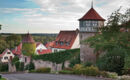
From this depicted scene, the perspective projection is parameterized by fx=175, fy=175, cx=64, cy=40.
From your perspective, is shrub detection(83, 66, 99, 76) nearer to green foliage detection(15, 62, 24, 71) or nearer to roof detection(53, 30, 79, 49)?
roof detection(53, 30, 79, 49)

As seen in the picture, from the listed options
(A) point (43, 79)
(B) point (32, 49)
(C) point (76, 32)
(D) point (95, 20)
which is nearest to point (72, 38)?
(C) point (76, 32)

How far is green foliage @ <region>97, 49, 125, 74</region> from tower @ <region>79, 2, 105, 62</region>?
6.08 meters

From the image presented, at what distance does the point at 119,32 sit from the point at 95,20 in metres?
7.62

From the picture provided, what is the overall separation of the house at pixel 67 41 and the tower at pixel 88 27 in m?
10.9

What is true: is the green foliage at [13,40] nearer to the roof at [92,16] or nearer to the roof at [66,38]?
the roof at [66,38]

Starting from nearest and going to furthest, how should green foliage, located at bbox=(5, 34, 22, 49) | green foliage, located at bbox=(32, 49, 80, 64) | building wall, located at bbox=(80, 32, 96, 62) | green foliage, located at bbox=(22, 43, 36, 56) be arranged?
building wall, located at bbox=(80, 32, 96, 62) < green foliage, located at bbox=(32, 49, 80, 64) < green foliage, located at bbox=(22, 43, 36, 56) < green foliage, located at bbox=(5, 34, 22, 49)

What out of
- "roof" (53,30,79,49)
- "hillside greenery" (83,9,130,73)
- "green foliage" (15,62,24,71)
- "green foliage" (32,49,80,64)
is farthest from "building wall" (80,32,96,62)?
"green foliage" (15,62,24,71)

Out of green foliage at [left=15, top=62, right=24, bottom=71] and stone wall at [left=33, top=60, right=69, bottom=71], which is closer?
stone wall at [left=33, top=60, right=69, bottom=71]

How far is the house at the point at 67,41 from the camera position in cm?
4275

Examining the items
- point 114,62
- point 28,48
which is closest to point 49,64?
point 28,48

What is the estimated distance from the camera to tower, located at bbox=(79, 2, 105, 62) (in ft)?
100

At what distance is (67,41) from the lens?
4353 centimetres

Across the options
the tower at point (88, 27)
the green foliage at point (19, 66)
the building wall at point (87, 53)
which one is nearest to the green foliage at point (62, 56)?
the tower at point (88, 27)

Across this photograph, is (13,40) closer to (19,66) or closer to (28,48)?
(19,66)
